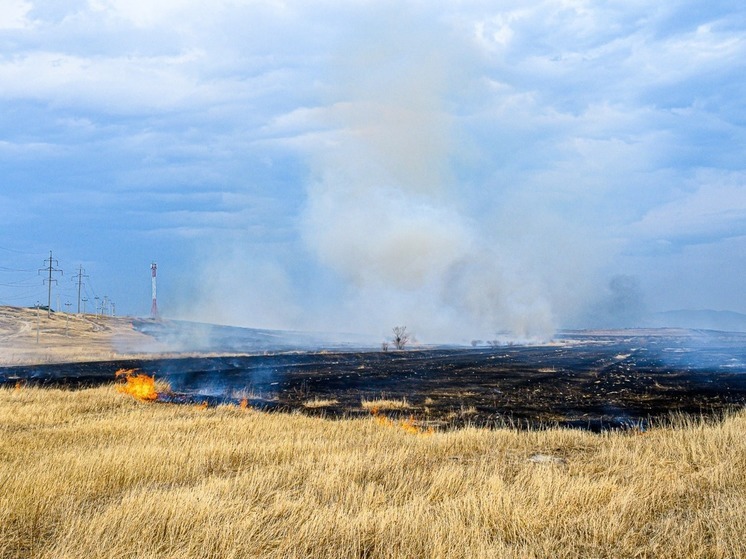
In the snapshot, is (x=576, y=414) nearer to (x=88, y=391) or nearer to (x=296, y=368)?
(x=88, y=391)

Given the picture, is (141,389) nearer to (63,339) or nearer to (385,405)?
(385,405)

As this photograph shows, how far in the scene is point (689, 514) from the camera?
8406 millimetres

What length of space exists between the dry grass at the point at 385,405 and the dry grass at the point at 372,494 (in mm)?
9250

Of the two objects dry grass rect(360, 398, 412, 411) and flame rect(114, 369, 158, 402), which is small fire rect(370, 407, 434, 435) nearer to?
dry grass rect(360, 398, 412, 411)

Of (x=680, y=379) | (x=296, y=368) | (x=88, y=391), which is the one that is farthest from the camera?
(x=296, y=368)

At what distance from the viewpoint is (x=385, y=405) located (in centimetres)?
2617

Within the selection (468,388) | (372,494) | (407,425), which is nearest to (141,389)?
(407,425)

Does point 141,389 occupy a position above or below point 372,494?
below

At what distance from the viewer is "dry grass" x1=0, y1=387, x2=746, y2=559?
7.47m

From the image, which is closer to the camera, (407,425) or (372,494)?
(372,494)

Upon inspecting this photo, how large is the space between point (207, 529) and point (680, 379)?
37.2 metres

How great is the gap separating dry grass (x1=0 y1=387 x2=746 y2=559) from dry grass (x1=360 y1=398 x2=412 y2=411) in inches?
364

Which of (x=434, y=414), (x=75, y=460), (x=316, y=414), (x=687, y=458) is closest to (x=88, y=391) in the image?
(x=316, y=414)

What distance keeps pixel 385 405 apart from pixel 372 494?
54.4ft
